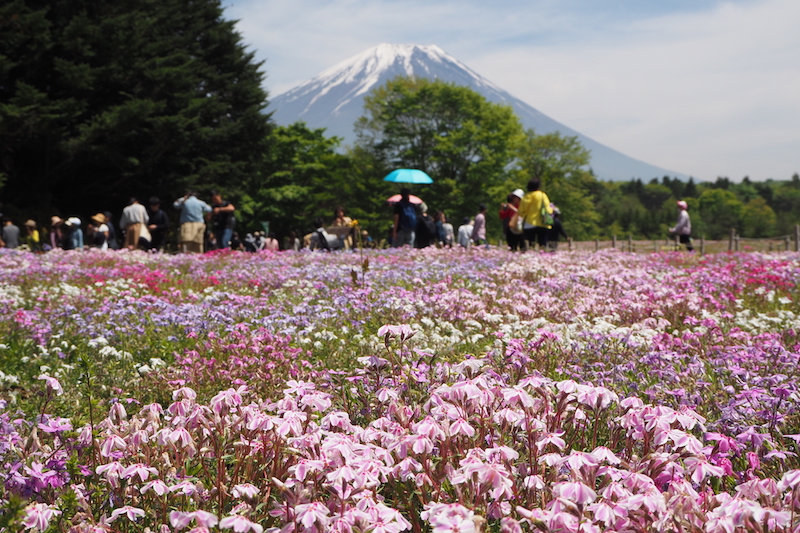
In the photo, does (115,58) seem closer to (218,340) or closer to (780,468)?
(218,340)

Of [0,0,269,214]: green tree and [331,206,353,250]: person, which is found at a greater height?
[0,0,269,214]: green tree

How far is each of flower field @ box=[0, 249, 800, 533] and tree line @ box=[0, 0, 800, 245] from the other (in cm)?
2287

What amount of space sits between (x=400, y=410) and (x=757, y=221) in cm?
15731

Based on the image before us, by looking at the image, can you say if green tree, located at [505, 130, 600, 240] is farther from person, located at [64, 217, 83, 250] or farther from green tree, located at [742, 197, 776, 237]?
green tree, located at [742, 197, 776, 237]

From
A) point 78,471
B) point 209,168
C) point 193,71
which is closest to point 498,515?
point 78,471

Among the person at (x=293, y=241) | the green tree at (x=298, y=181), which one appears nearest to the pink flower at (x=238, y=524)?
the person at (x=293, y=241)

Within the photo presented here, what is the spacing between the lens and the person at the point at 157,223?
18312 millimetres

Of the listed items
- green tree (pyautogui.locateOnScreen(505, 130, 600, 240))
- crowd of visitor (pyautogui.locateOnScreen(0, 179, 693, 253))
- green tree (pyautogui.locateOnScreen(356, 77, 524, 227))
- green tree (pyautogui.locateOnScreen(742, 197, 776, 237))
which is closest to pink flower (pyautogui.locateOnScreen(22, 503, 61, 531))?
crowd of visitor (pyautogui.locateOnScreen(0, 179, 693, 253))

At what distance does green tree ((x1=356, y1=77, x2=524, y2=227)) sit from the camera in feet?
182

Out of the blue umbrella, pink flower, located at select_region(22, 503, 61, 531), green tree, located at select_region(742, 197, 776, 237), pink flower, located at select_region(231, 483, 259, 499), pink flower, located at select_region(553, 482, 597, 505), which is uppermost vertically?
green tree, located at select_region(742, 197, 776, 237)

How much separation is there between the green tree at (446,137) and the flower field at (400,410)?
46.4m

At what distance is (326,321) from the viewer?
254 inches

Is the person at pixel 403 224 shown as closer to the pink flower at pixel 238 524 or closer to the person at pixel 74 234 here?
the person at pixel 74 234

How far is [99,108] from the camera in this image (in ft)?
101
